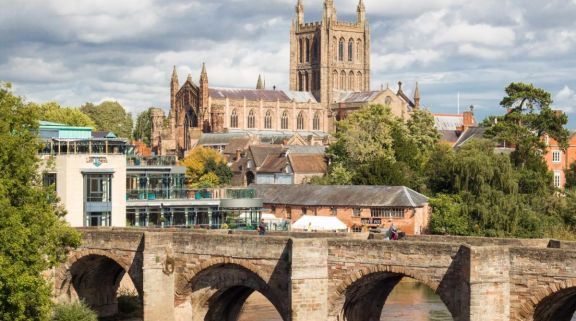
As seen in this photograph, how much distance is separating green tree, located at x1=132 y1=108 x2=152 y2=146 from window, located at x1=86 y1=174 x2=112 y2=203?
129 metres

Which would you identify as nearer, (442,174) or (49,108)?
(442,174)

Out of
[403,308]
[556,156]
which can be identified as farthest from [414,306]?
[556,156]

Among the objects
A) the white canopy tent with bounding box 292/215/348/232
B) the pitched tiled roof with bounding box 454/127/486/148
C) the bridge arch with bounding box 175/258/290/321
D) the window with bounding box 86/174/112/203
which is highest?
the pitched tiled roof with bounding box 454/127/486/148

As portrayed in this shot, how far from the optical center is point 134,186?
66.8 meters

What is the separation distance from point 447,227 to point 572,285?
4511cm

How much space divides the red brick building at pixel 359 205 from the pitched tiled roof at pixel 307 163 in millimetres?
20260

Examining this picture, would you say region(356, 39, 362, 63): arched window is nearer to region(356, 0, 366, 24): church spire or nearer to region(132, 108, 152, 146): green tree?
region(356, 0, 366, 24): church spire

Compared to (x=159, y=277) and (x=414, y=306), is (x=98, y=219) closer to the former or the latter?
(x=159, y=277)

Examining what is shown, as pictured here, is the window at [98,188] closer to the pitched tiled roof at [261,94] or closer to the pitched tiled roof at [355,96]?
the pitched tiled roof at [261,94]

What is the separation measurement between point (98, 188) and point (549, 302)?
1220 inches

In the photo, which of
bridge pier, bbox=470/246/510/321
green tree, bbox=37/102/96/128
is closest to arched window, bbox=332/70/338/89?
green tree, bbox=37/102/96/128

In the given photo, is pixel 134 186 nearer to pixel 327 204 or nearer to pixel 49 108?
pixel 327 204

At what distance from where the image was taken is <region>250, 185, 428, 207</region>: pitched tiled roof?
80.6 metres

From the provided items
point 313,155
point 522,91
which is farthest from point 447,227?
point 313,155
